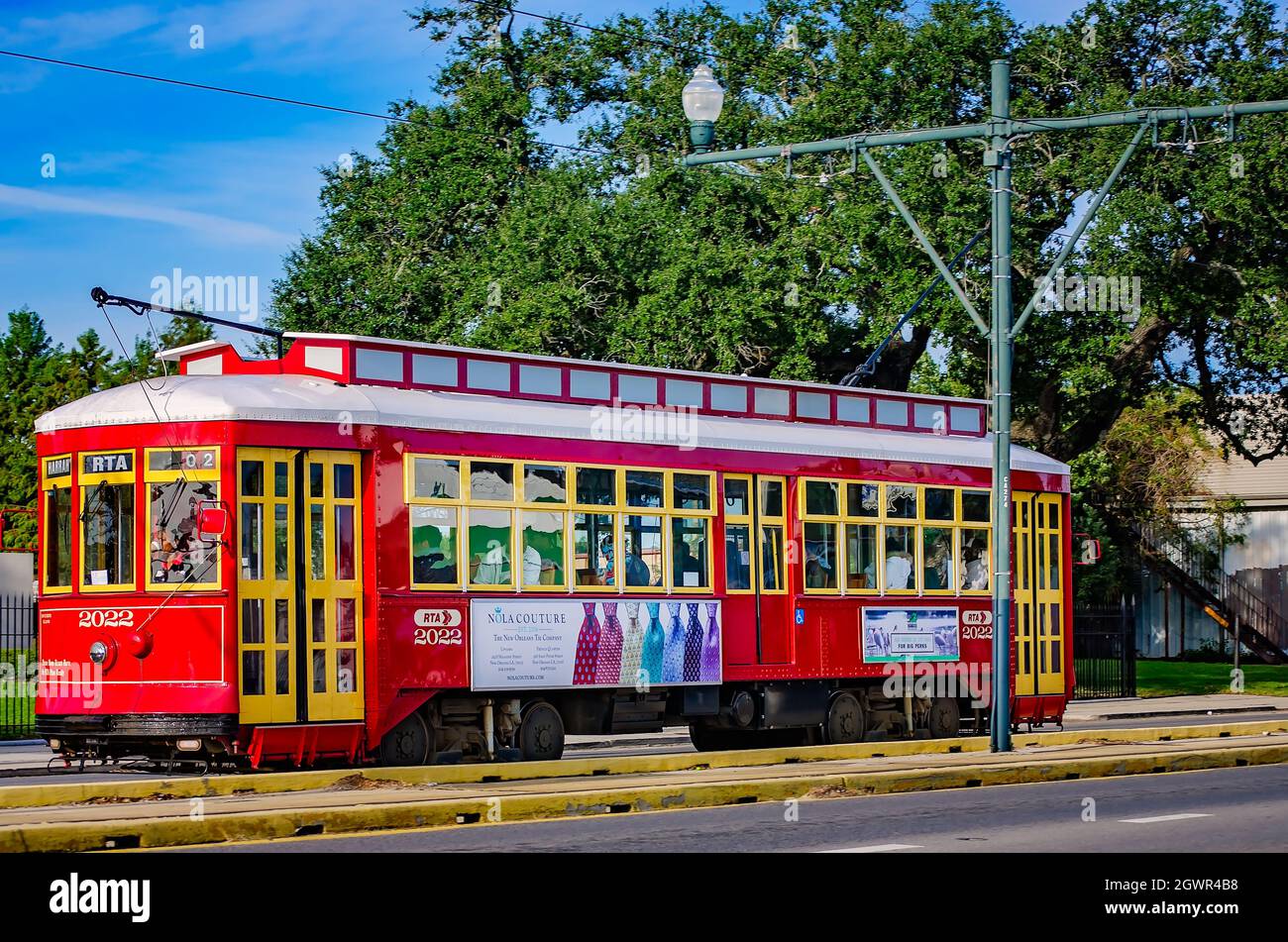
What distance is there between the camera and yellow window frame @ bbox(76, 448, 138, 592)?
17078 mm

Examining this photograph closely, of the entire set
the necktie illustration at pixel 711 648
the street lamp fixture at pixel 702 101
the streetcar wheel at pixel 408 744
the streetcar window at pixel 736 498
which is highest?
the street lamp fixture at pixel 702 101

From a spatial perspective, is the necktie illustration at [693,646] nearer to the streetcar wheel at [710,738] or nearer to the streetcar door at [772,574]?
the streetcar door at [772,574]

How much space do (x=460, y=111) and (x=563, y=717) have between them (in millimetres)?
27432

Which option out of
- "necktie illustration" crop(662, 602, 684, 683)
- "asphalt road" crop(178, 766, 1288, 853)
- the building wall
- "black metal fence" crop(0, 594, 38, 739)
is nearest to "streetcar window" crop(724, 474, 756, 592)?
"necktie illustration" crop(662, 602, 684, 683)

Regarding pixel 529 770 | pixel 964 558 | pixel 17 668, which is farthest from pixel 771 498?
pixel 17 668

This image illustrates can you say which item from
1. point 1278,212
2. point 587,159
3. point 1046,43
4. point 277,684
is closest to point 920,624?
point 277,684

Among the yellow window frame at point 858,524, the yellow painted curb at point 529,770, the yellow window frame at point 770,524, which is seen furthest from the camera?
the yellow window frame at point 858,524

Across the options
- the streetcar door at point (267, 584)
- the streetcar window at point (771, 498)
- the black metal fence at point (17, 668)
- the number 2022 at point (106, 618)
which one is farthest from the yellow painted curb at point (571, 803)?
the black metal fence at point (17, 668)

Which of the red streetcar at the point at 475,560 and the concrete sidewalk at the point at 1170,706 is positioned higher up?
the red streetcar at the point at 475,560

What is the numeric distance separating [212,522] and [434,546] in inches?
87.6

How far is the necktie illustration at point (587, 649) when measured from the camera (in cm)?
1898

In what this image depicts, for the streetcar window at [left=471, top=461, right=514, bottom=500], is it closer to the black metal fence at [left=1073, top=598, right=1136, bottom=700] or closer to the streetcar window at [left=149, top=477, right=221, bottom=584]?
the streetcar window at [left=149, top=477, right=221, bottom=584]

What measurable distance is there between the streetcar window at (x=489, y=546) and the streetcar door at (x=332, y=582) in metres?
1.24
